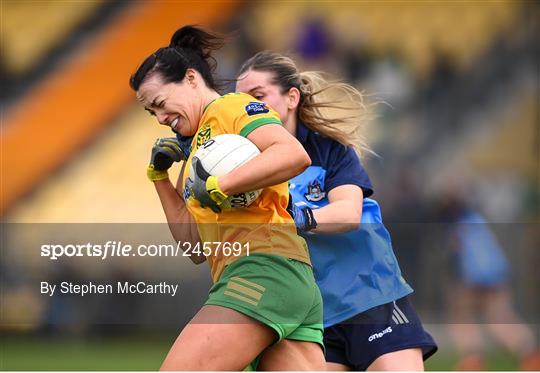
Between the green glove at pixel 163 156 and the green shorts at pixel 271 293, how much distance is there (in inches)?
27.0

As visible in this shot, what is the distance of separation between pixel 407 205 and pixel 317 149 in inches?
270

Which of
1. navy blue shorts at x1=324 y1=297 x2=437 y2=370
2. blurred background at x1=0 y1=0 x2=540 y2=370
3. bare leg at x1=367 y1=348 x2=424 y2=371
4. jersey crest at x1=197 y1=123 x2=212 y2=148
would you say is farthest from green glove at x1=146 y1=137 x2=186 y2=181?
blurred background at x1=0 y1=0 x2=540 y2=370

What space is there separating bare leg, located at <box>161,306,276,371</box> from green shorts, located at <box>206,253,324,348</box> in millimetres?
37

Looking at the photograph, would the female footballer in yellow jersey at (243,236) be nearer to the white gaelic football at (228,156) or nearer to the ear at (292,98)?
the white gaelic football at (228,156)

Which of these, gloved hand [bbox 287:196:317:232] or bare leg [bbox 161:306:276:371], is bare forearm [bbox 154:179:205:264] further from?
bare leg [bbox 161:306:276:371]

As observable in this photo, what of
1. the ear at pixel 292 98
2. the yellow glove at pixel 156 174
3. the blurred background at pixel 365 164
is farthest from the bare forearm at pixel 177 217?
the blurred background at pixel 365 164

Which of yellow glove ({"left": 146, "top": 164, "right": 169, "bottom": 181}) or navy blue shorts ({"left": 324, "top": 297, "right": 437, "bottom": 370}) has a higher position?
yellow glove ({"left": 146, "top": 164, "right": 169, "bottom": 181})

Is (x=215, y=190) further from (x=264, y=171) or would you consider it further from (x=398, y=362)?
(x=398, y=362)

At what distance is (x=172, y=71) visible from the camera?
3469mm

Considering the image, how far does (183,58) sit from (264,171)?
67 cm

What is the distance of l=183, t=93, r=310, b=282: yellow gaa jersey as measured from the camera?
3.23 m

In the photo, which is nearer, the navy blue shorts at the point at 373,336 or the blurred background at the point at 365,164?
the navy blue shorts at the point at 373,336

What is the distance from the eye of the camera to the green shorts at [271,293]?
312 centimetres

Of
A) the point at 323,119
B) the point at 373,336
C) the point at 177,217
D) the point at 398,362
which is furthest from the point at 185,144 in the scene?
the point at 398,362
